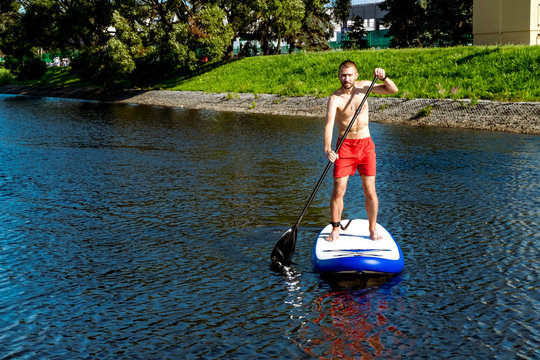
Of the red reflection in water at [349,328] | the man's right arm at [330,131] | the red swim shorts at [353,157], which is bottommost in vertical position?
the red reflection in water at [349,328]

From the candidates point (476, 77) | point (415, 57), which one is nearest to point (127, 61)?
point (415, 57)

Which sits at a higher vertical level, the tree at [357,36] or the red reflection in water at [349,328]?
the tree at [357,36]

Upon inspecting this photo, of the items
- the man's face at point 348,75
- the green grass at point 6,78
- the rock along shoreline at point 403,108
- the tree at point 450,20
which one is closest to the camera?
the man's face at point 348,75

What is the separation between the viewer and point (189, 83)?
44000 mm

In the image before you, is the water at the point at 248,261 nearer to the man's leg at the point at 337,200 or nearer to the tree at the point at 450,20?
the man's leg at the point at 337,200

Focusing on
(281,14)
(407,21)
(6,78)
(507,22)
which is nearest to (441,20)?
(407,21)

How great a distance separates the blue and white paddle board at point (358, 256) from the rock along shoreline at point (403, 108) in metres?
15.4

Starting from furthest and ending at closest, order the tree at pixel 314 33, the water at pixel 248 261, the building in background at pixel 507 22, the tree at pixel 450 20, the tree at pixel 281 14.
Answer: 1. the tree at pixel 314 33
2. the tree at pixel 450 20
3. the tree at pixel 281 14
4. the building in background at pixel 507 22
5. the water at pixel 248 261

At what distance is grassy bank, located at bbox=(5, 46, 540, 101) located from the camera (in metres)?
26.2

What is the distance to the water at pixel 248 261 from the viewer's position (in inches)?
233

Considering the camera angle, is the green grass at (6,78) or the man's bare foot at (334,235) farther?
the green grass at (6,78)

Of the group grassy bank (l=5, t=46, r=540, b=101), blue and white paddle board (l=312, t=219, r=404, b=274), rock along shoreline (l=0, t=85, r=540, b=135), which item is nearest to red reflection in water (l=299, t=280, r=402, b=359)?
blue and white paddle board (l=312, t=219, r=404, b=274)

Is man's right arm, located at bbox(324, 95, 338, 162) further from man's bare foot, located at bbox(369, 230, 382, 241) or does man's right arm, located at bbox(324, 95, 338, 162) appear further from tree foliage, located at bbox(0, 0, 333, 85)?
tree foliage, located at bbox(0, 0, 333, 85)

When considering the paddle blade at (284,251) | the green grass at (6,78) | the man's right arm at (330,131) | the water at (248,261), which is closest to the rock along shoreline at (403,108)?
the water at (248,261)
